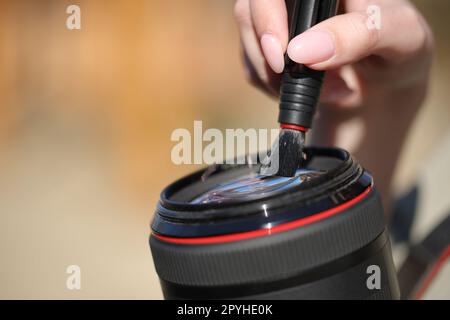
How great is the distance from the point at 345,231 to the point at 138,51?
8.38ft

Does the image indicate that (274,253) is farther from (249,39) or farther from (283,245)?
(249,39)

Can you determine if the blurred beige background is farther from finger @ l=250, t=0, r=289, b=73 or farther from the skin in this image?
finger @ l=250, t=0, r=289, b=73

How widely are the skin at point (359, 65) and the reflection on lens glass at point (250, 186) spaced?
0.09 meters

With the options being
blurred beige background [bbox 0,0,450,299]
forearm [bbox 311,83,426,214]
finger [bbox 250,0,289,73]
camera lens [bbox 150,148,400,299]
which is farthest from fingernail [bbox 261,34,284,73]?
blurred beige background [bbox 0,0,450,299]

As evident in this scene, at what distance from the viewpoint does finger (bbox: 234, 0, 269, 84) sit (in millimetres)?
605

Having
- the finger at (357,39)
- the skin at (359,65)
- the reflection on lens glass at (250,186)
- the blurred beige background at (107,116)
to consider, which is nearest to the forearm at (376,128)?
the skin at (359,65)

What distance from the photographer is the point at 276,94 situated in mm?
640

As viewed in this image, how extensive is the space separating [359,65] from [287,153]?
22 centimetres

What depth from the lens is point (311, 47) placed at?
44cm

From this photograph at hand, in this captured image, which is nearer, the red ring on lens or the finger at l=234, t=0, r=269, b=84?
the red ring on lens

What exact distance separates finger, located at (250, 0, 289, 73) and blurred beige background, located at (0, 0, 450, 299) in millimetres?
1008

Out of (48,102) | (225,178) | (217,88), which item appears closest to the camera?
(225,178)
